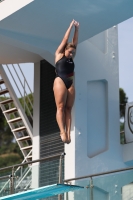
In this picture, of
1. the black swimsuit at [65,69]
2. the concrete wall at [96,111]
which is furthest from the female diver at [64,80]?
the concrete wall at [96,111]

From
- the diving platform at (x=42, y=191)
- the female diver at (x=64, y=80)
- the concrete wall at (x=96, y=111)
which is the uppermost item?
the concrete wall at (x=96, y=111)

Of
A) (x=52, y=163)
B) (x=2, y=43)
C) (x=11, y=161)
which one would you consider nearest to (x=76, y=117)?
(x=52, y=163)

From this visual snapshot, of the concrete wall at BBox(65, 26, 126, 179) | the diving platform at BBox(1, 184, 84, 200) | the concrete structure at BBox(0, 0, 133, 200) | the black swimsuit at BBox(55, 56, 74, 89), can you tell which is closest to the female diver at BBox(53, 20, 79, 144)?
the black swimsuit at BBox(55, 56, 74, 89)

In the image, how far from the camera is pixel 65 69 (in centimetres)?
838

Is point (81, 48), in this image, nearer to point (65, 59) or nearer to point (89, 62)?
point (89, 62)

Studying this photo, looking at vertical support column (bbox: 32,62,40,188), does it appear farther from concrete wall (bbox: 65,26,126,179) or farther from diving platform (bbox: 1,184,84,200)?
diving platform (bbox: 1,184,84,200)

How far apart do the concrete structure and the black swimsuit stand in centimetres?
305

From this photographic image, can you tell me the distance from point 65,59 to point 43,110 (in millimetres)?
5784

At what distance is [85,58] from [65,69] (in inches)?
207

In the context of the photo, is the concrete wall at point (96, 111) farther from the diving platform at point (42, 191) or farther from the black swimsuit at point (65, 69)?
the black swimsuit at point (65, 69)

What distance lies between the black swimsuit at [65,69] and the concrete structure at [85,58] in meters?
3.05

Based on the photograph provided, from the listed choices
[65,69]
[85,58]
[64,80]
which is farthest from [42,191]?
[85,58]

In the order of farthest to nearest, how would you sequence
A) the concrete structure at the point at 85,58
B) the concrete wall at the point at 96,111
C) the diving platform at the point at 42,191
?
the concrete wall at the point at 96,111 → the concrete structure at the point at 85,58 → the diving platform at the point at 42,191

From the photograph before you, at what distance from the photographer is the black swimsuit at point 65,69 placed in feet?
27.4
